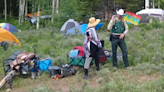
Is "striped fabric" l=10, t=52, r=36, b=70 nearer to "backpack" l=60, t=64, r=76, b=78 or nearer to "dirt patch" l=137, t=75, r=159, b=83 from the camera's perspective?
"backpack" l=60, t=64, r=76, b=78

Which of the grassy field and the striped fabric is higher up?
the striped fabric

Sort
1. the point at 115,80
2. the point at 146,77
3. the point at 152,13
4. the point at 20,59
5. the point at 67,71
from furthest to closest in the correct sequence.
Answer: the point at 152,13 → the point at 20,59 → the point at 67,71 → the point at 146,77 → the point at 115,80

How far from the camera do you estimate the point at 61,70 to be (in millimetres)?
6098

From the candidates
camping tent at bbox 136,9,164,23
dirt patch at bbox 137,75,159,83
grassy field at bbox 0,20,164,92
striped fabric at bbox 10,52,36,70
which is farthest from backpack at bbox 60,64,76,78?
camping tent at bbox 136,9,164,23

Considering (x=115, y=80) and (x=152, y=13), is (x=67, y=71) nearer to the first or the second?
(x=115, y=80)

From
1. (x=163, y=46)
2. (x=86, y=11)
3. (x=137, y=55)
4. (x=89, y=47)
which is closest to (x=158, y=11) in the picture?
(x=86, y=11)

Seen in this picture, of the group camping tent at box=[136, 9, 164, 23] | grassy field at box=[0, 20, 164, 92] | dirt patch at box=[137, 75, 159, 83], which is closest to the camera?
grassy field at box=[0, 20, 164, 92]

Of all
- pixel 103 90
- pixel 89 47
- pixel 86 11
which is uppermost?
pixel 86 11

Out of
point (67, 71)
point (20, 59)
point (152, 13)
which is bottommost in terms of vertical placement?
point (67, 71)

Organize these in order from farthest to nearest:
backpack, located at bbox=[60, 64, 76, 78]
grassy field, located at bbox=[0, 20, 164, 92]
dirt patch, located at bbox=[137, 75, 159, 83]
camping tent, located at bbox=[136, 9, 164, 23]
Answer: camping tent, located at bbox=[136, 9, 164, 23] → backpack, located at bbox=[60, 64, 76, 78] → dirt patch, located at bbox=[137, 75, 159, 83] → grassy field, located at bbox=[0, 20, 164, 92]

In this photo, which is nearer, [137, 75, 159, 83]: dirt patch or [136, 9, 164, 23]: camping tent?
[137, 75, 159, 83]: dirt patch

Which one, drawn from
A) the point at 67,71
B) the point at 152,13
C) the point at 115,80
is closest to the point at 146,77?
the point at 115,80

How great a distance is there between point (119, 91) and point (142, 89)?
1.49 ft

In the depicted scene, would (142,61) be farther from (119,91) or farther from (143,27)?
(143,27)
